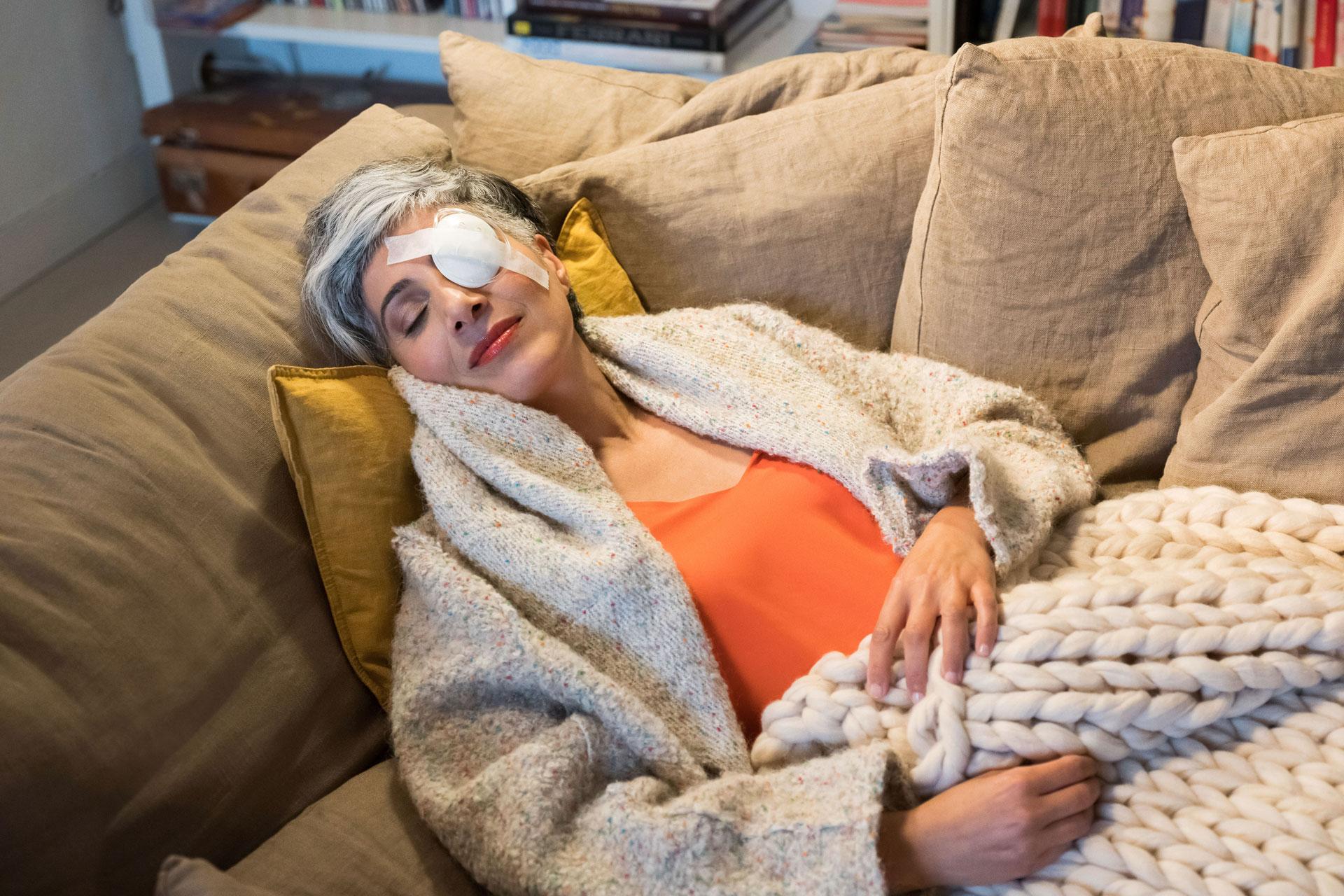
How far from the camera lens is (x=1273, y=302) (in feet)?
4.00

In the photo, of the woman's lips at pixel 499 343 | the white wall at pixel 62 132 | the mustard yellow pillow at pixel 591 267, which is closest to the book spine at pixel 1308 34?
the mustard yellow pillow at pixel 591 267

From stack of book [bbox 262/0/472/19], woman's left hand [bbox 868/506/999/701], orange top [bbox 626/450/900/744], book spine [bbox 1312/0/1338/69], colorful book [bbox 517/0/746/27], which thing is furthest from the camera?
stack of book [bbox 262/0/472/19]

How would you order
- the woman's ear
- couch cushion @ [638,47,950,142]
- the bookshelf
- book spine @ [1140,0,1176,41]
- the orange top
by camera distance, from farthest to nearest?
the bookshelf, book spine @ [1140,0,1176,41], couch cushion @ [638,47,950,142], the woman's ear, the orange top

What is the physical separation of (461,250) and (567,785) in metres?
0.60

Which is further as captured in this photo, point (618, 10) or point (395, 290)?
point (618, 10)

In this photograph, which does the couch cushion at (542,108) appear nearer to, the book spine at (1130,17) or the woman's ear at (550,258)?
the woman's ear at (550,258)

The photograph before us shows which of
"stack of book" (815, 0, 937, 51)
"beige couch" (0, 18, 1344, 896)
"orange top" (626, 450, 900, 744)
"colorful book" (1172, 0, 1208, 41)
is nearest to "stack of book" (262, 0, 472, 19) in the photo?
"stack of book" (815, 0, 937, 51)

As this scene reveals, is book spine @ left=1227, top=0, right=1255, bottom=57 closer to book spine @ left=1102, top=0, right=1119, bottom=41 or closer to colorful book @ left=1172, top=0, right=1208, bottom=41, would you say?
colorful book @ left=1172, top=0, right=1208, bottom=41

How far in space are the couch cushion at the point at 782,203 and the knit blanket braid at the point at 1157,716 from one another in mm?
578

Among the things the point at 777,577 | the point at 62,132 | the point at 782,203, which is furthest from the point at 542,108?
the point at 62,132

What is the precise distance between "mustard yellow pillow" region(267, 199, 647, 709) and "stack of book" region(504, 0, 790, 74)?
4.89 feet

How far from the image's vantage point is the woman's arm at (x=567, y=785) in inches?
37.7

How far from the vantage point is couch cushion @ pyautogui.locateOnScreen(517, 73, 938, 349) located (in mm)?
1476

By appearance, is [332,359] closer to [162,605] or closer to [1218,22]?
[162,605]
